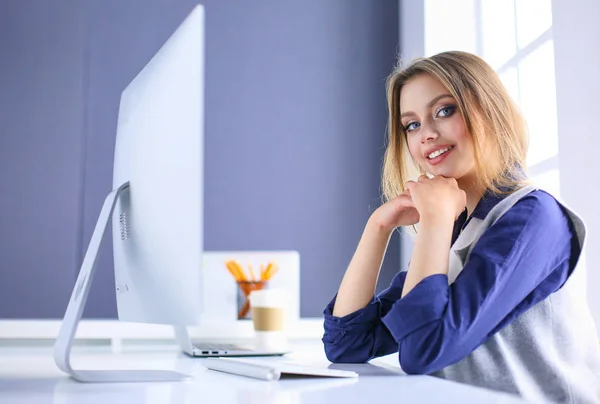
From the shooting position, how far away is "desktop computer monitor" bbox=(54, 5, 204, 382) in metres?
0.79

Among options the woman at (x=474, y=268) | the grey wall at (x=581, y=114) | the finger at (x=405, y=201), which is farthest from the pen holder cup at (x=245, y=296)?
the grey wall at (x=581, y=114)

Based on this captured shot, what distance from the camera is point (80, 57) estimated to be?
3.00 m

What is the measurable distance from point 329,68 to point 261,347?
74.8 inches

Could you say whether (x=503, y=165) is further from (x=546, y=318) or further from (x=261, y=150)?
(x=261, y=150)

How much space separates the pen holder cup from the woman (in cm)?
64

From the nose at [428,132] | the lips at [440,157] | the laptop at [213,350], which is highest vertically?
the nose at [428,132]

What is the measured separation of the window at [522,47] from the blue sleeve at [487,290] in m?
0.64

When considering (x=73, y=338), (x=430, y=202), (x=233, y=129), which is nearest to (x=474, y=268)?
(x=430, y=202)

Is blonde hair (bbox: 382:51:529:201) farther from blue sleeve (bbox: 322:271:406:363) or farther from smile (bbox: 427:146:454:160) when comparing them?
blue sleeve (bbox: 322:271:406:363)

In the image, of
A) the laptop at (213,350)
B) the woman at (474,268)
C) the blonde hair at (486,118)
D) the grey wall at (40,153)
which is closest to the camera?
the woman at (474,268)

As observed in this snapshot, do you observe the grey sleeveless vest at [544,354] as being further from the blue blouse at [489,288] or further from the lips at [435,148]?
the lips at [435,148]

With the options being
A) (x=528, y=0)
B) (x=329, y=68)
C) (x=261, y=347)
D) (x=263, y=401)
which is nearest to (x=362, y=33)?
(x=329, y=68)

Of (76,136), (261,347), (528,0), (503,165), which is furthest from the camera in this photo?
(76,136)

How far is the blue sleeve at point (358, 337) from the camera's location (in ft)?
3.83
